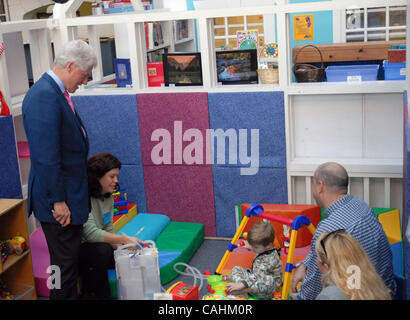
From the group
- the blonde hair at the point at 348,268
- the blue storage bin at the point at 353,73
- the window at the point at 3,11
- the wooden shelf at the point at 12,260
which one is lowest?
the wooden shelf at the point at 12,260

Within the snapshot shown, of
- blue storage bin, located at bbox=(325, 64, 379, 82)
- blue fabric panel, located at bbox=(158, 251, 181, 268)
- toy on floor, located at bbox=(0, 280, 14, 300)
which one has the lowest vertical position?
toy on floor, located at bbox=(0, 280, 14, 300)

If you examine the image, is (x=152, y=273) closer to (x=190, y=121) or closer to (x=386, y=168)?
(x=190, y=121)

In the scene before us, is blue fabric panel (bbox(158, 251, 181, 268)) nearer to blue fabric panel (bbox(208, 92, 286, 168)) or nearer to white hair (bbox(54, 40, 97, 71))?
blue fabric panel (bbox(208, 92, 286, 168))

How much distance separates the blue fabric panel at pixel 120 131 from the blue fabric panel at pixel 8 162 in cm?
84

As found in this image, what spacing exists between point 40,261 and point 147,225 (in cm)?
83

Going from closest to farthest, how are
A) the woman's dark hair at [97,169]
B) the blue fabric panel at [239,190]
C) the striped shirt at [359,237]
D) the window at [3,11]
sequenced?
the striped shirt at [359,237], the woman's dark hair at [97,169], the blue fabric panel at [239,190], the window at [3,11]

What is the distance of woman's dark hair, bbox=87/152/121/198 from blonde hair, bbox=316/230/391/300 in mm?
1597

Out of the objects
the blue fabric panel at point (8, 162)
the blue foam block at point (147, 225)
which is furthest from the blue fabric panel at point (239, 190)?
the blue fabric panel at point (8, 162)

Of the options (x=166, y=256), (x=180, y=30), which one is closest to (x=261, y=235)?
(x=166, y=256)

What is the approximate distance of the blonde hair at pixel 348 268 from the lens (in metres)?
1.94

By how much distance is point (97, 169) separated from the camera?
334cm

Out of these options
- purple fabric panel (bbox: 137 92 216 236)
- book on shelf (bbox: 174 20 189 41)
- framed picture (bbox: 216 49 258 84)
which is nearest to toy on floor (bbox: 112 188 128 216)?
purple fabric panel (bbox: 137 92 216 236)

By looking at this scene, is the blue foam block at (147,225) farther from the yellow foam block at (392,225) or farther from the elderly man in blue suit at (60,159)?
the yellow foam block at (392,225)

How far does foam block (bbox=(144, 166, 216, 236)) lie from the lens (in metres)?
4.38
